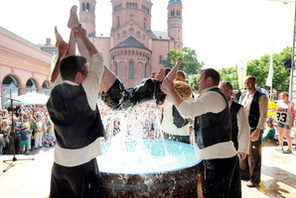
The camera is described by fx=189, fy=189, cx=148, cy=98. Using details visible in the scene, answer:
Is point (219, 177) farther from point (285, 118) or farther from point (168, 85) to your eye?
point (285, 118)

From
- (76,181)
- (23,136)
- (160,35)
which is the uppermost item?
(160,35)

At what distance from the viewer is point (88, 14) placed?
5003cm

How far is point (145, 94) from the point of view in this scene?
2168 millimetres

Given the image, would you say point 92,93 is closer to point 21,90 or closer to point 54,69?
point 54,69

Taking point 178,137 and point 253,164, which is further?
point 253,164

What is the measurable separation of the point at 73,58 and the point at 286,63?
863 cm

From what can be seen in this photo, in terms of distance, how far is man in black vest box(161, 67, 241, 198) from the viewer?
192 centimetres

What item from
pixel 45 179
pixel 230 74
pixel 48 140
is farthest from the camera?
pixel 230 74

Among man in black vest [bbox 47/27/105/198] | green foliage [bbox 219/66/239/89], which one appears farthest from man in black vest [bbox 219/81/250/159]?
green foliage [bbox 219/66/239/89]

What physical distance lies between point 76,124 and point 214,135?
136 centimetres

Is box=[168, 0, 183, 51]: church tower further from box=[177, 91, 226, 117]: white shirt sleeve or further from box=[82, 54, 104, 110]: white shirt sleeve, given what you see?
box=[82, 54, 104, 110]: white shirt sleeve

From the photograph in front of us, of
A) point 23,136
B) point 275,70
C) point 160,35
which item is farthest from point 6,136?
point 160,35

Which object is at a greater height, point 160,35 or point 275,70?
point 160,35

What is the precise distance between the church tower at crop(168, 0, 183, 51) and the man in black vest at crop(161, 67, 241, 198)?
52176mm
